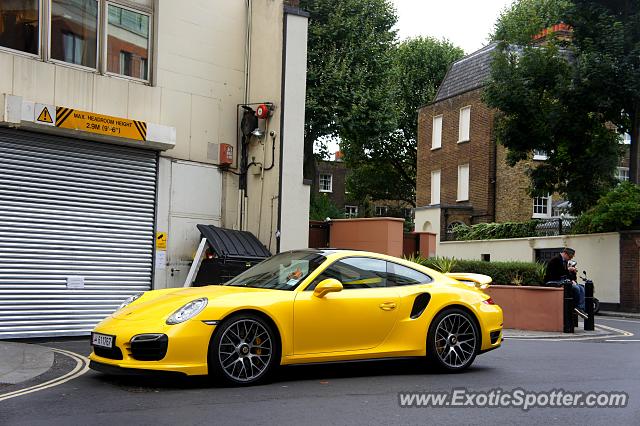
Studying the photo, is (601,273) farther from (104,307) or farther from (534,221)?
(104,307)

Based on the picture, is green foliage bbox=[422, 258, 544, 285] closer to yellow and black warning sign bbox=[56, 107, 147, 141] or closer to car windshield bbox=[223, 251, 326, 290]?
yellow and black warning sign bbox=[56, 107, 147, 141]

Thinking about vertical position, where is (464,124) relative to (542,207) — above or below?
above

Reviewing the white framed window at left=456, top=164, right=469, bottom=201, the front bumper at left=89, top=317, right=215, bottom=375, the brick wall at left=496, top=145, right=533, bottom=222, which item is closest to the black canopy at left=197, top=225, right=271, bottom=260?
the front bumper at left=89, top=317, right=215, bottom=375

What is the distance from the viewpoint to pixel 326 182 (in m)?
71.8

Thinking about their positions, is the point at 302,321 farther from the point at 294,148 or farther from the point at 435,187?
the point at 435,187

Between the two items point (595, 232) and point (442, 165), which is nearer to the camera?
point (595, 232)

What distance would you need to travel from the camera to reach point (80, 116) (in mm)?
12680

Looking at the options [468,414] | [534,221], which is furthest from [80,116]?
[534,221]

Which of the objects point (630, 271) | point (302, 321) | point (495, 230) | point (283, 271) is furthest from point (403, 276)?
point (495, 230)

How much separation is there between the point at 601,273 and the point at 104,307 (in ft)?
70.4

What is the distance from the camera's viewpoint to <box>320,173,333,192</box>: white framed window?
71375mm

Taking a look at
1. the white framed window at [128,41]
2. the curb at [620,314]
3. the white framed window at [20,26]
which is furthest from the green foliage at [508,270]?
the white framed window at [20,26]
